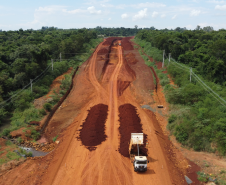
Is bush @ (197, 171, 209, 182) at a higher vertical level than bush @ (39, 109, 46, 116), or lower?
lower

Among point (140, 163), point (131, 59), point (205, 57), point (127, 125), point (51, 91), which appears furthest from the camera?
point (131, 59)

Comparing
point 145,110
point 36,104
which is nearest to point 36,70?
point 36,104

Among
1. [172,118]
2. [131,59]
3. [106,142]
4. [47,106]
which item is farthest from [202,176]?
[131,59]

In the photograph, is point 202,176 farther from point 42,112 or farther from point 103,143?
point 42,112

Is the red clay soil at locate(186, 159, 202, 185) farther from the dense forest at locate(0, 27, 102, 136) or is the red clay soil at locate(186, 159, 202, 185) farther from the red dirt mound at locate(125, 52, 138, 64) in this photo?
the red dirt mound at locate(125, 52, 138, 64)

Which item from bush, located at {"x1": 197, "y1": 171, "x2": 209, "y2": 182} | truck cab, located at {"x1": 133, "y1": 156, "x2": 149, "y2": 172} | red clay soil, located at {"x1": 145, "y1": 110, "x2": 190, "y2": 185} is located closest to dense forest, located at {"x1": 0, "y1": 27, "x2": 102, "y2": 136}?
truck cab, located at {"x1": 133, "y1": 156, "x2": 149, "y2": 172}

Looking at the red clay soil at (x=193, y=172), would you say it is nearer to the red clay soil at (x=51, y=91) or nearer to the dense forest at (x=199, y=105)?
the dense forest at (x=199, y=105)

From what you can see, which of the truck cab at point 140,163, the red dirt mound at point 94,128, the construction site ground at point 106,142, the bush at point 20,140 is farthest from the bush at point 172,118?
the bush at point 20,140
